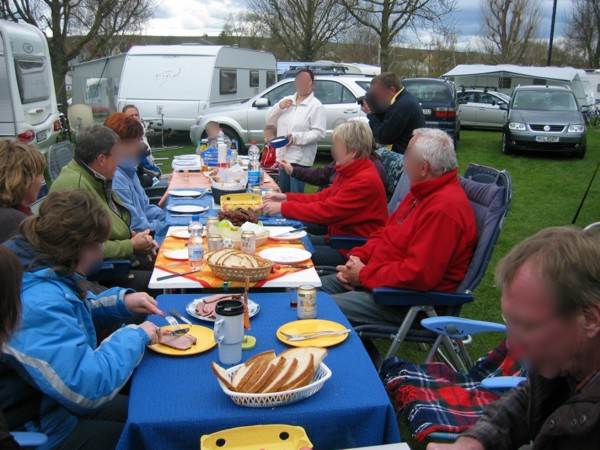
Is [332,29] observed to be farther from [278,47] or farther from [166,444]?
[166,444]

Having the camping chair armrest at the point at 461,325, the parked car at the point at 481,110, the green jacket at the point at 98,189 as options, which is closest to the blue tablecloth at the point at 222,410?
the camping chair armrest at the point at 461,325

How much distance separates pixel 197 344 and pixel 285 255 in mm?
1129

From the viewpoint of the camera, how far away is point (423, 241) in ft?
9.52

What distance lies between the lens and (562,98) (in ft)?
43.5

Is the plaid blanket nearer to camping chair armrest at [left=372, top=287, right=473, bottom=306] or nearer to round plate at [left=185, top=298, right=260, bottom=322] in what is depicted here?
camping chair armrest at [left=372, top=287, right=473, bottom=306]

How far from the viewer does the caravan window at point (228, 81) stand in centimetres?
1443

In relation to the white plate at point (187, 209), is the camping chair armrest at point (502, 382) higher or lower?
lower

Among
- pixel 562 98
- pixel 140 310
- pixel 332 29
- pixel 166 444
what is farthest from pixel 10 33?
pixel 332 29

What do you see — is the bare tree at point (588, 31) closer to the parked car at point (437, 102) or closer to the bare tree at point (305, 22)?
the bare tree at point (305, 22)

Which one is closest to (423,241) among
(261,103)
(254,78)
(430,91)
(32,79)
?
(261,103)

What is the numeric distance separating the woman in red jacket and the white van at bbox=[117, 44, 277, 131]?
9832mm

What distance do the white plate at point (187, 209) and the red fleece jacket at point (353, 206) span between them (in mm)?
656

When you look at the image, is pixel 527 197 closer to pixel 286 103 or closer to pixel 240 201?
pixel 286 103

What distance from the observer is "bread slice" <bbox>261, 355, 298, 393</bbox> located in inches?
67.4
